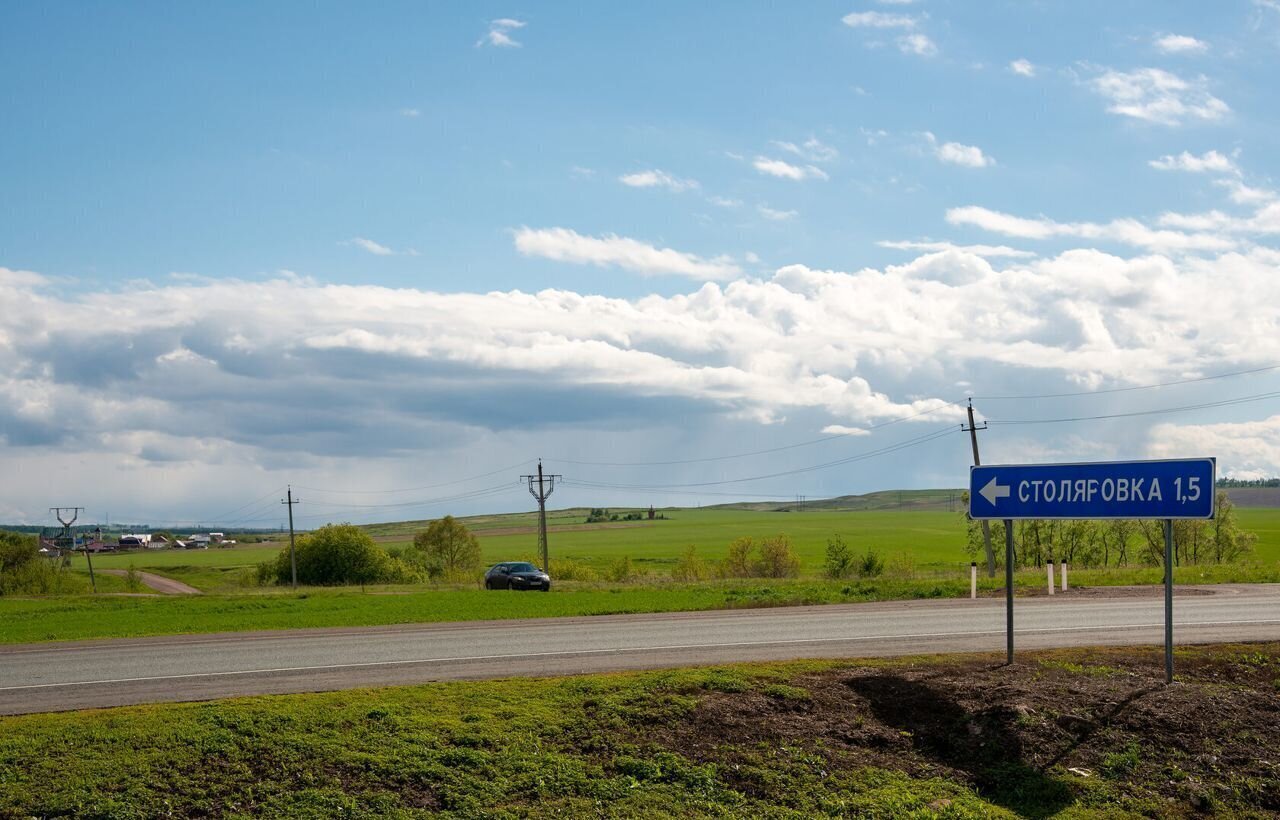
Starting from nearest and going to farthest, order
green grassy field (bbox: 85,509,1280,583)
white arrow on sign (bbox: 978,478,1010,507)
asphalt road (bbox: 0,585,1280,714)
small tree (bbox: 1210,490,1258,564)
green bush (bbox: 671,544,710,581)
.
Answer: white arrow on sign (bbox: 978,478,1010,507)
asphalt road (bbox: 0,585,1280,714)
green bush (bbox: 671,544,710,581)
small tree (bbox: 1210,490,1258,564)
green grassy field (bbox: 85,509,1280,583)

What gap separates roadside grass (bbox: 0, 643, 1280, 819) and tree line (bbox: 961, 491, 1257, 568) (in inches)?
2425

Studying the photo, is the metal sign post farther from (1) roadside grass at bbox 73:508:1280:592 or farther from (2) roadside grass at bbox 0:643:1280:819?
(1) roadside grass at bbox 73:508:1280:592

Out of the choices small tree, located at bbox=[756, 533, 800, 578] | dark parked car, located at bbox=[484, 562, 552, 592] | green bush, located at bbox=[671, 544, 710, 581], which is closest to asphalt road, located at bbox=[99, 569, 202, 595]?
green bush, located at bbox=[671, 544, 710, 581]

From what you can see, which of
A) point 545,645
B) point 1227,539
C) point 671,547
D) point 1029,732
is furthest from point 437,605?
point 671,547

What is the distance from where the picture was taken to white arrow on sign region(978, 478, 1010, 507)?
1244cm

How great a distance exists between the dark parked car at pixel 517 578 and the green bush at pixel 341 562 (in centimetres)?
3637

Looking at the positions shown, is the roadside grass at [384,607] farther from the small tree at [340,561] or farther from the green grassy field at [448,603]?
the small tree at [340,561]

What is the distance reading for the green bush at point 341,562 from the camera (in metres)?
76.6

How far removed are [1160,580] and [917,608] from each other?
13.4 m

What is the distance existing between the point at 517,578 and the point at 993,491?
30542 mm

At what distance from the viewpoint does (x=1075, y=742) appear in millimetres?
9547

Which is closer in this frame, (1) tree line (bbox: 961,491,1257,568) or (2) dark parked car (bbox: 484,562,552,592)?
(2) dark parked car (bbox: 484,562,552,592)

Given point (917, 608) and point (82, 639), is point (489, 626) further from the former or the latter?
point (917, 608)

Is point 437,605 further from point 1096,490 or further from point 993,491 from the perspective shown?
point 1096,490
